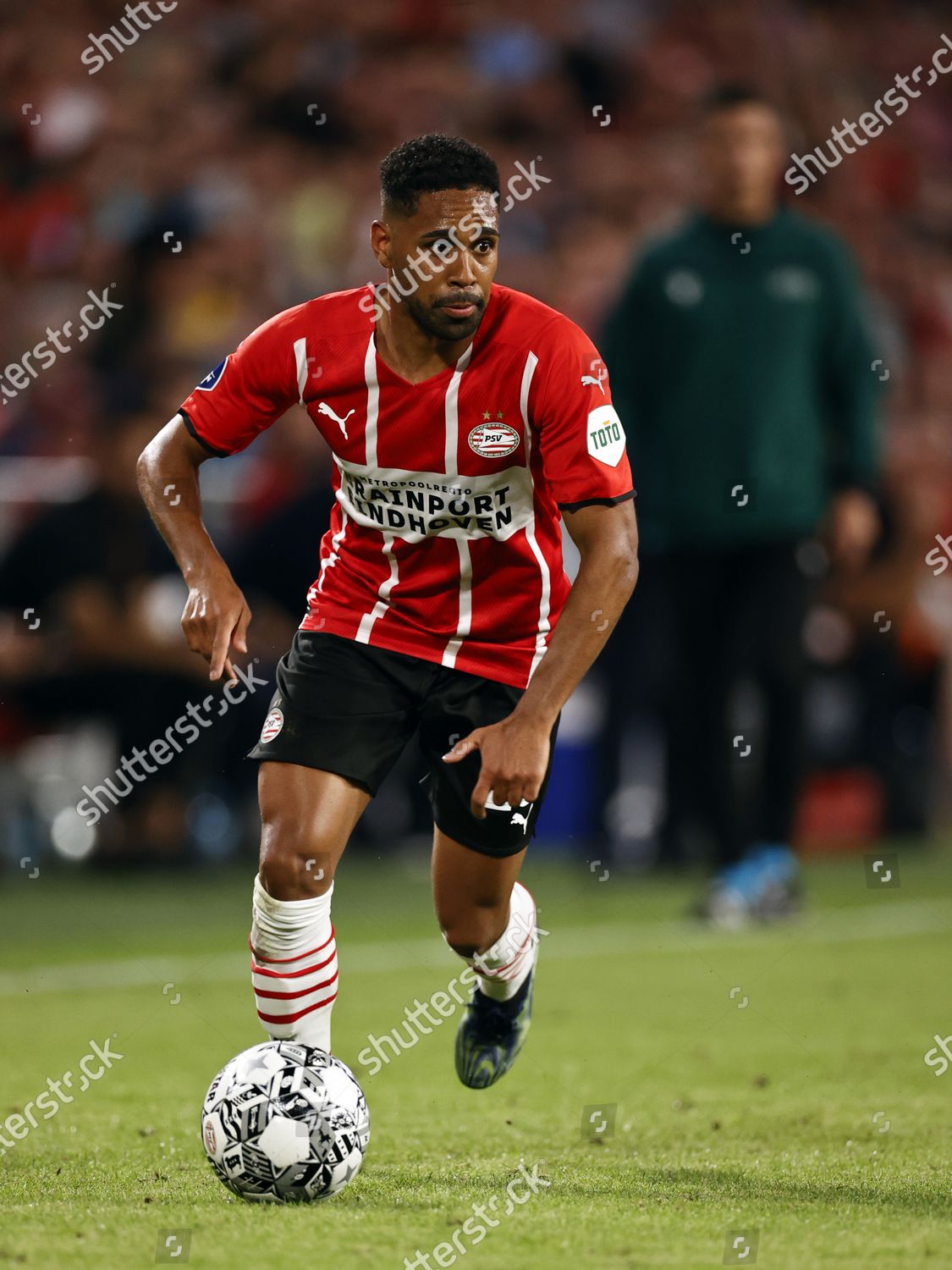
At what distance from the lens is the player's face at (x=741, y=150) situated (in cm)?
754

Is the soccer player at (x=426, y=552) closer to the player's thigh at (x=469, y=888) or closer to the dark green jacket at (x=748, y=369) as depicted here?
the player's thigh at (x=469, y=888)

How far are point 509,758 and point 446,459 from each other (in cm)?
81

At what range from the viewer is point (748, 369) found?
7.86m

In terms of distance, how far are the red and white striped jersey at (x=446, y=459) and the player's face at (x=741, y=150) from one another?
3642 mm

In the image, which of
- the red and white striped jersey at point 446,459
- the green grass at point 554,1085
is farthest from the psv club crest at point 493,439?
the green grass at point 554,1085

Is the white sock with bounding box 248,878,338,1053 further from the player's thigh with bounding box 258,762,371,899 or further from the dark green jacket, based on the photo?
the dark green jacket

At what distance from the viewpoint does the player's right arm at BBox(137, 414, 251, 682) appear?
12.9ft

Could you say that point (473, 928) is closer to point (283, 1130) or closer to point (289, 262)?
point (283, 1130)

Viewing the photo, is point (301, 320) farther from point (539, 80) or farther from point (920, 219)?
point (920, 219)

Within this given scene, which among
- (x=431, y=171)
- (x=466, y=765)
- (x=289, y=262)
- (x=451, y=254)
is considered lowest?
(x=289, y=262)

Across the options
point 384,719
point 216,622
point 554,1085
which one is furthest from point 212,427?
point 554,1085

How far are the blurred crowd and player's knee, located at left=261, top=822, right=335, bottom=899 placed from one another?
4.39m

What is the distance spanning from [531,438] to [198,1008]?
8.71 feet

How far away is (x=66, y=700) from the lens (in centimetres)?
890
